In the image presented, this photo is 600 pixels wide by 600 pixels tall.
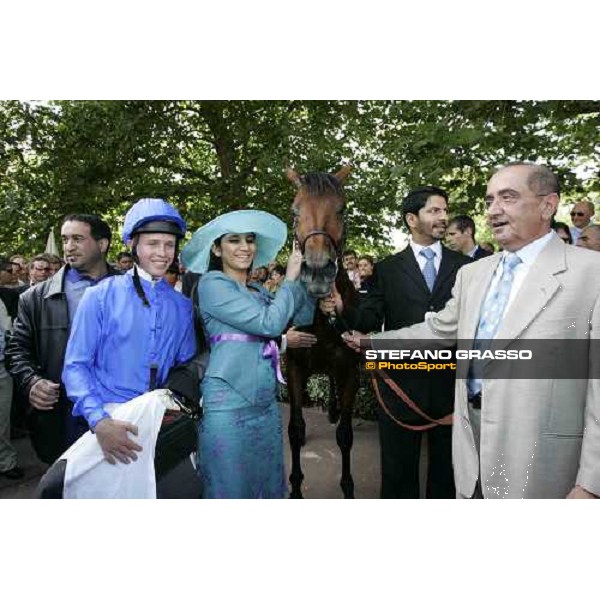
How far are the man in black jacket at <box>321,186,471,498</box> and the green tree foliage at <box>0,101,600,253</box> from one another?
122mm

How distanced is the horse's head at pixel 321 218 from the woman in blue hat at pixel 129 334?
0.65 metres

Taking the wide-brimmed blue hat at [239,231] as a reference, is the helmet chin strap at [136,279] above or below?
below

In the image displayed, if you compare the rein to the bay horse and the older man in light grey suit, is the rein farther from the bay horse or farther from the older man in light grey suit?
the bay horse

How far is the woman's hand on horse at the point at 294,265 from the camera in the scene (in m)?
2.99

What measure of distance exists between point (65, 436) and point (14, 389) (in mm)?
450

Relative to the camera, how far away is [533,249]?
106 inches

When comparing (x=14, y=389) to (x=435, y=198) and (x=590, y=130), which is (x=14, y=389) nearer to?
(x=435, y=198)

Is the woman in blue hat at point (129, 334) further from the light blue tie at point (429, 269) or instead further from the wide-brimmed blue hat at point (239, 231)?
the light blue tie at point (429, 269)

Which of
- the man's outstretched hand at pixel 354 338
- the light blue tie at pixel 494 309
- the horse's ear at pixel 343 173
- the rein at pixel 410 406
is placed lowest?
the rein at pixel 410 406

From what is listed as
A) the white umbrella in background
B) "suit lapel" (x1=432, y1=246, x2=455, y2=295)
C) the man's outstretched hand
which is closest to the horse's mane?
"suit lapel" (x1=432, y1=246, x2=455, y2=295)

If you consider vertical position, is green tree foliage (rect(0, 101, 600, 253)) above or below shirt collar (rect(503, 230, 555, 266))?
above

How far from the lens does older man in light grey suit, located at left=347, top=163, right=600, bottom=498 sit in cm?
257

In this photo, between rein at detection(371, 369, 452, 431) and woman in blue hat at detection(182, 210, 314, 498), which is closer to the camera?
woman in blue hat at detection(182, 210, 314, 498)

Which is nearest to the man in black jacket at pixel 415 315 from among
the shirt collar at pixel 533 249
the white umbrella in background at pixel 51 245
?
the shirt collar at pixel 533 249
